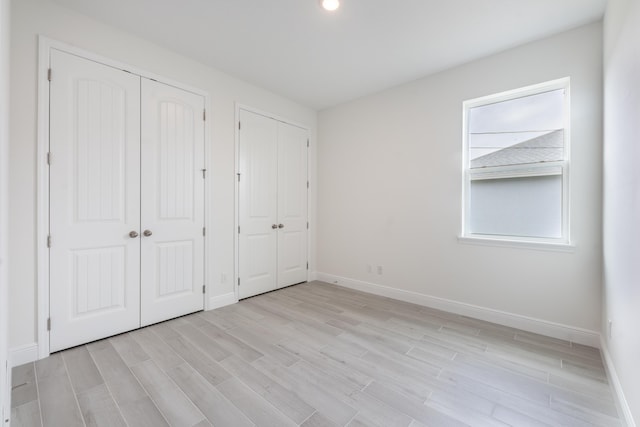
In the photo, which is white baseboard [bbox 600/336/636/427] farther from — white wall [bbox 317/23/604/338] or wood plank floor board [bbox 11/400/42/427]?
wood plank floor board [bbox 11/400/42/427]

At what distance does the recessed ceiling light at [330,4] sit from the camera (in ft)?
7.18

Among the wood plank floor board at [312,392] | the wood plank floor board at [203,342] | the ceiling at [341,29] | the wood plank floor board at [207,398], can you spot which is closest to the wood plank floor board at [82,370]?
the wood plank floor board at [207,398]

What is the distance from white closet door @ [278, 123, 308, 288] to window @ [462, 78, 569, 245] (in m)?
2.35

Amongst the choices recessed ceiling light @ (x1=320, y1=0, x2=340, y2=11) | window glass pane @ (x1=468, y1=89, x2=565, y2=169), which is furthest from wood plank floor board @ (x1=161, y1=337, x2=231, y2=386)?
window glass pane @ (x1=468, y1=89, x2=565, y2=169)

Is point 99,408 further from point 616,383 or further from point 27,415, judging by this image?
point 616,383

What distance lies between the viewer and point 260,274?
12.7 feet

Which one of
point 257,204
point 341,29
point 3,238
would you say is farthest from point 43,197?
point 341,29

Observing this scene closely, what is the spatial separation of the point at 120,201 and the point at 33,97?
3.20 ft

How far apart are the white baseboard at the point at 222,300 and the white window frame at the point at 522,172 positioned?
112 inches

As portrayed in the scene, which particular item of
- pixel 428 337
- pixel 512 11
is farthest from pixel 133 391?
pixel 512 11

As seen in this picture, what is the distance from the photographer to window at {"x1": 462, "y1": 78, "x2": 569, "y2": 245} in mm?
2670

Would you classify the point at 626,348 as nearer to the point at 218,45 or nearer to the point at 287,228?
the point at 287,228

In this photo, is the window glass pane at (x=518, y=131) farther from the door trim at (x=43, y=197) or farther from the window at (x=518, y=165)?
the door trim at (x=43, y=197)

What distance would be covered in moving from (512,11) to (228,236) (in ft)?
11.8
